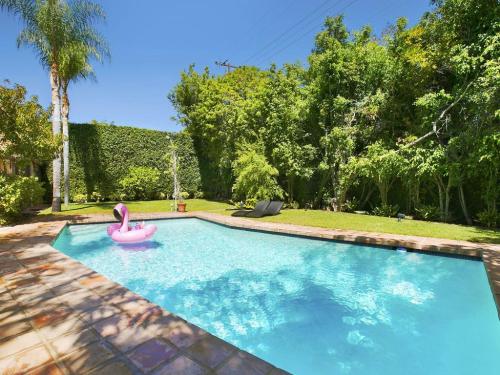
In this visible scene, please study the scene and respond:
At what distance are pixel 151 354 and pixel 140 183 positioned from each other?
715 inches

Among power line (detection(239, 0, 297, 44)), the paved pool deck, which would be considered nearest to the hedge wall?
power line (detection(239, 0, 297, 44))

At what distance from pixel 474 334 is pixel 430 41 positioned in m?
11.3

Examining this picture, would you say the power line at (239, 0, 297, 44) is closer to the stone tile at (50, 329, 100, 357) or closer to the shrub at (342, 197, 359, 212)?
the shrub at (342, 197, 359, 212)

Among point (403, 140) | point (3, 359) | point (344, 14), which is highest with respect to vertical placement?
point (344, 14)

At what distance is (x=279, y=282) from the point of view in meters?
6.46

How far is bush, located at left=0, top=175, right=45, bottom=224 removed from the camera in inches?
382

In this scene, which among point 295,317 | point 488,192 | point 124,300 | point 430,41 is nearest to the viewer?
point 124,300

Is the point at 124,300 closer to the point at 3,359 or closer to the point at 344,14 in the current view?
the point at 3,359

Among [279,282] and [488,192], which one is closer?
[279,282]

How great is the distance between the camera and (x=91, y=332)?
3002 mm

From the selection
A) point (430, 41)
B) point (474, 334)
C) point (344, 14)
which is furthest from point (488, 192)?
point (344, 14)

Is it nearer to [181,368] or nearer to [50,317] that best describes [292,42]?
[50,317]

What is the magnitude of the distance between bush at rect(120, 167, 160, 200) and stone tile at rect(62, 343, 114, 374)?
17.6 meters

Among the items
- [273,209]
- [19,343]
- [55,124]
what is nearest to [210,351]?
[19,343]
